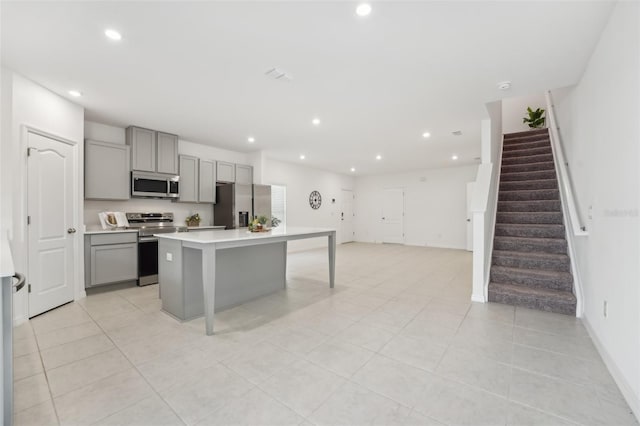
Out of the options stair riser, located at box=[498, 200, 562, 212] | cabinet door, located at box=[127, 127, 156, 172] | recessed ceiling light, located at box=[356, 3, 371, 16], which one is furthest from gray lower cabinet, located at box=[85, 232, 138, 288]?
stair riser, located at box=[498, 200, 562, 212]

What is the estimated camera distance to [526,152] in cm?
551

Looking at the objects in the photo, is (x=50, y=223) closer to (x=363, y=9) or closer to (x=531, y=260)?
(x=363, y=9)

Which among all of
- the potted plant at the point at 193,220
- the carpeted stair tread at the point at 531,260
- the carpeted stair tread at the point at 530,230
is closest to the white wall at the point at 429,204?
the carpeted stair tread at the point at 530,230

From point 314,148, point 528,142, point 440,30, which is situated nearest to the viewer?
point 440,30

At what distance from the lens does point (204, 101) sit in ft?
11.9

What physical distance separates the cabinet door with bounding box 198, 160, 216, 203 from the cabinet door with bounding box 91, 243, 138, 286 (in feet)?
5.37

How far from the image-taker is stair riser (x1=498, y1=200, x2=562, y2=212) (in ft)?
13.9

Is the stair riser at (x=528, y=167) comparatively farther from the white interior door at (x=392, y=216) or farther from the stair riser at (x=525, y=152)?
the white interior door at (x=392, y=216)

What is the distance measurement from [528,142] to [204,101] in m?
6.31

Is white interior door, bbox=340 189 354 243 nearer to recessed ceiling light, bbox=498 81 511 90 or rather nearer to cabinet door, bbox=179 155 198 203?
cabinet door, bbox=179 155 198 203

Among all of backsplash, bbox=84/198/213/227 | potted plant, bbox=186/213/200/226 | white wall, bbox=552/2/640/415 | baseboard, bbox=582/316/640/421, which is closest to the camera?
baseboard, bbox=582/316/640/421

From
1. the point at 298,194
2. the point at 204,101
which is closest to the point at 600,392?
the point at 204,101

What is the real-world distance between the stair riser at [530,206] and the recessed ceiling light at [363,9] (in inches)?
159

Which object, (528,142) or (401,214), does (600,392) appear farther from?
(401,214)
